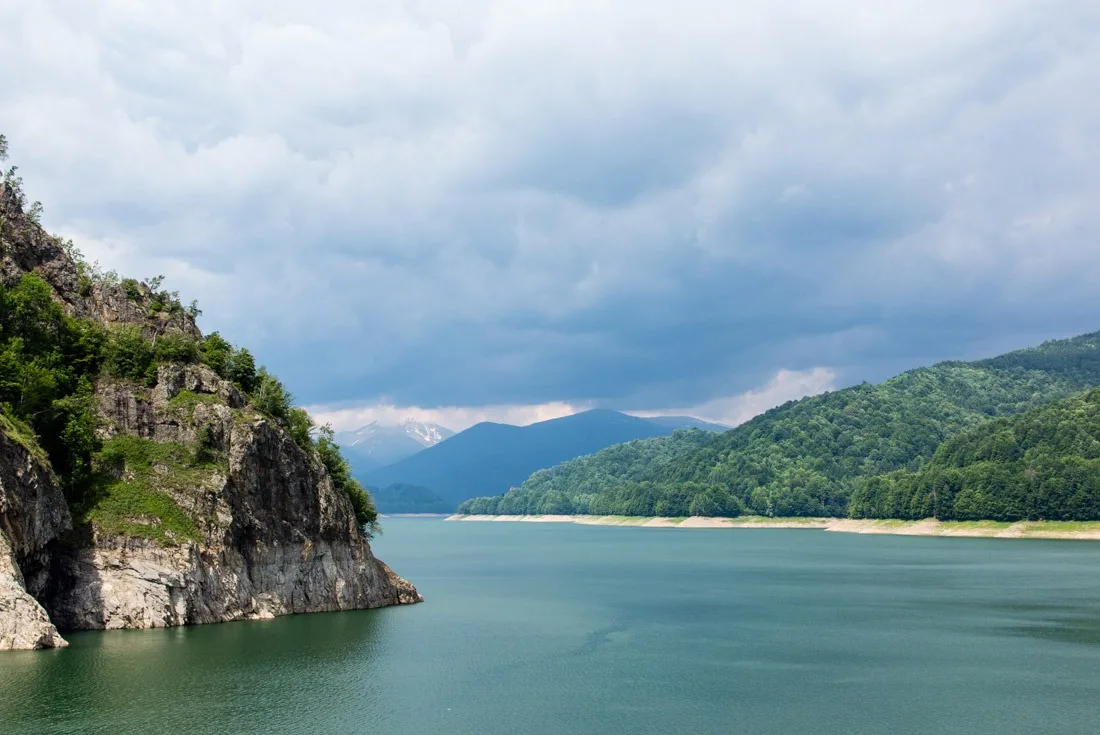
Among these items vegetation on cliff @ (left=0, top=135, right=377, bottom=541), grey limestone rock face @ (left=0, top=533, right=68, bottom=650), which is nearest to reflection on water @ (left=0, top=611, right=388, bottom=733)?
grey limestone rock face @ (left=0, top=533, right=68, bottom=650)

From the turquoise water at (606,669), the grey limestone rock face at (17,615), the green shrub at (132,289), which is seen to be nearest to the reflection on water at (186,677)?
the turquoise water at (606,669)

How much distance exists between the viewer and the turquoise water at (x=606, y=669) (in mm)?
51188

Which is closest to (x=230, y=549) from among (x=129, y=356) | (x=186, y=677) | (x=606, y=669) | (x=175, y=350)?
(x=186, y=677)

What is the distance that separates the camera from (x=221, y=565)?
7738cm

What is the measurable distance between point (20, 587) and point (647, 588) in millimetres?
80379

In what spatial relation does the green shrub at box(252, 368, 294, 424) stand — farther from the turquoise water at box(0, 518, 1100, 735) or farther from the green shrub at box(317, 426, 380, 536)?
the turquoise water at box(0, 518, 1100, 735)

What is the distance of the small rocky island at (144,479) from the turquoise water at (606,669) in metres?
3.71

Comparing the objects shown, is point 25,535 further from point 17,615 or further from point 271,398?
point 271,398

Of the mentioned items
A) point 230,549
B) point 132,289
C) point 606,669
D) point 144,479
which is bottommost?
point 606,669

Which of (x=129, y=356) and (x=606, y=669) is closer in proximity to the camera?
(x=606, y=669)

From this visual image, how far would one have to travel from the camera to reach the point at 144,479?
257ft

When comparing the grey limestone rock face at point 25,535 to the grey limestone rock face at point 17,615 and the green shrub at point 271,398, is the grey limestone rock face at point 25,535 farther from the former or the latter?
the green shrub at point 271,398

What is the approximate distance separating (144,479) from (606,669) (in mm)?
43465

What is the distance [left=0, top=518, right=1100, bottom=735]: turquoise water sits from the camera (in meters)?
51.2
